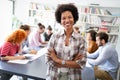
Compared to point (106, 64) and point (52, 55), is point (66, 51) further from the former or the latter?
point (106, 64)

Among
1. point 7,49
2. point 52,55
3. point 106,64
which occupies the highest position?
point 52,55

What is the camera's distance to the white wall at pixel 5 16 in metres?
5.68

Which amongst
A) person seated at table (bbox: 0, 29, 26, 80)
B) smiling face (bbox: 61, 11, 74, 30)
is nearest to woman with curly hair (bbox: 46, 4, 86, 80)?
smiling face (bbox: 61, 11, 74, 30)

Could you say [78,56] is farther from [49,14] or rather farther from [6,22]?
[6,22]

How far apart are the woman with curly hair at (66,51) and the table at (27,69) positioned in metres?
0.32

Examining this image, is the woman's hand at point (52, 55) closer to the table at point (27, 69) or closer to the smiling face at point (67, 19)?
the smiling face at point (67, 19)

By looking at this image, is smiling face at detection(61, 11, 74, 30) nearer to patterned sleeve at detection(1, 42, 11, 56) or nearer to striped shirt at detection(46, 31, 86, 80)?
striped shirt at detection(46, 31, 86, 80)

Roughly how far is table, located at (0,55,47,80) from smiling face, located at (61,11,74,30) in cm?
61

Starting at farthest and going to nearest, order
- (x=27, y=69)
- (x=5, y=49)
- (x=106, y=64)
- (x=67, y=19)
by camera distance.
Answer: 1. (x=106, y=64)
2. (x=5, y=49)
3. (x=27, y=69)
4. (x=67, y=19)

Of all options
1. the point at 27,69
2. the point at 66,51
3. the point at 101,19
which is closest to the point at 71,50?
the point at 66,51

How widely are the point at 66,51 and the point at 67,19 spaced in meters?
0.26

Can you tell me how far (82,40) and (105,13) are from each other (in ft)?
12.8

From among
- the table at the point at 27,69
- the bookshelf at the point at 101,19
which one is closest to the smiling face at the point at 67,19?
the table at the point at 27,69

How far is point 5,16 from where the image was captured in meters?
5.76
